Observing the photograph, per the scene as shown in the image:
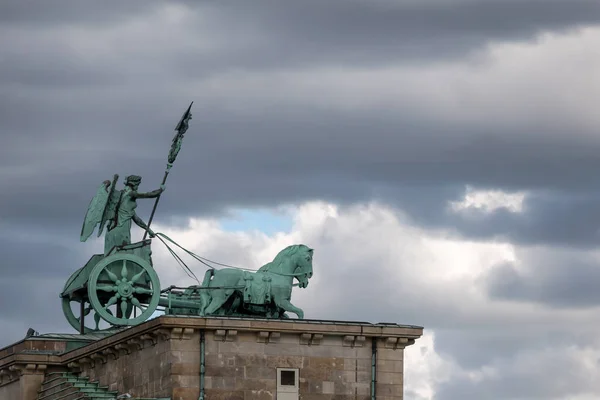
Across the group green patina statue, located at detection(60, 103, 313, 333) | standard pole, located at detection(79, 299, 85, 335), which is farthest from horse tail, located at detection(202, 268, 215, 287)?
standard pole, located at detection(79, 299, 85, 335)

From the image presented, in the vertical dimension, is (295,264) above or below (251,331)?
above

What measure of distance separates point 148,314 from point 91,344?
2347 mm

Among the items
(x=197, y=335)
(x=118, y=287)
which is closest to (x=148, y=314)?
(x=118, y=287)

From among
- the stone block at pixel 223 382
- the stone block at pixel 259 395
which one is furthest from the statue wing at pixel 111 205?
the stone block at pixel 259 395

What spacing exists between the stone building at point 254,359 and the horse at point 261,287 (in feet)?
6.32

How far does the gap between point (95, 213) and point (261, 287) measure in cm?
954

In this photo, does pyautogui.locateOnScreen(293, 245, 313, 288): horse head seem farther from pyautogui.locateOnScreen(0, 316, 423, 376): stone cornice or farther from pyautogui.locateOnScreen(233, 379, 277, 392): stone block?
pyautogui.locateOnScreen(233, 379, 277, 392): stone block

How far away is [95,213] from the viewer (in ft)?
287

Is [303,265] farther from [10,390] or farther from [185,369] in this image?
[10,390]

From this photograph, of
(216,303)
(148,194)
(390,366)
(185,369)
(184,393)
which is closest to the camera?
(184,393)

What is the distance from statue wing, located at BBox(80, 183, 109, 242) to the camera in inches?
3445

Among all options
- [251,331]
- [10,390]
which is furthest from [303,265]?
[10,390]

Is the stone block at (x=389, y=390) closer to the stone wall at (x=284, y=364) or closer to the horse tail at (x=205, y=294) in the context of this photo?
the stone wall at (x=284, y=364)

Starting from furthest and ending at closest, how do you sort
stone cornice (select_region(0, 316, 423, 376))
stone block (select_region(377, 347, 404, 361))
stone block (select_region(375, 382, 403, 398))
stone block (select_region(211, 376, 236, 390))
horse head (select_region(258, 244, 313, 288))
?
horse head (select_region(258, 244, 313, 288))
stone block (select_region(377, 347, 404, 361))
stone block (select_region(375, 382, 403, 398))
stone block (select_region(211, 376, 236, 390))
stone cornice (select_region(0, 316, 423, 376))
